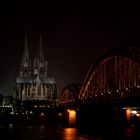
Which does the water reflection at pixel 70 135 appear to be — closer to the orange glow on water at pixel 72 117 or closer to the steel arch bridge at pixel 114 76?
the steel arch bridge at pixel 114 76

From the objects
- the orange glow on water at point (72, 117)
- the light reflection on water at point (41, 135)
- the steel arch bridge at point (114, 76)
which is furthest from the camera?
the orange glow on water at point (72, 117)

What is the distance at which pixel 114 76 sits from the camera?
74625 mm

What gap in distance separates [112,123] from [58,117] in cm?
4323

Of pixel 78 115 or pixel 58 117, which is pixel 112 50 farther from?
pixel 58 117

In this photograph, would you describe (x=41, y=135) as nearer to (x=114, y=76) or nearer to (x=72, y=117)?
(x=114, y=76)

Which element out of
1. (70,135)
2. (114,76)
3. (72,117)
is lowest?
(70,135)

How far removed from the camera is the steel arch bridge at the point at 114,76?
59.5 metres

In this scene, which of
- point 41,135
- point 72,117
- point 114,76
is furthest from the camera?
point 72,117

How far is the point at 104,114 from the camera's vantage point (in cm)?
8150

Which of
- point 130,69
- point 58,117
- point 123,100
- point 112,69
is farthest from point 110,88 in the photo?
point 58,117

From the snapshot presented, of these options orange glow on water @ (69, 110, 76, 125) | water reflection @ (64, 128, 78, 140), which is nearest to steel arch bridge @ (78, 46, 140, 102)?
orange glow on water @ (69, 110, 76, 125)

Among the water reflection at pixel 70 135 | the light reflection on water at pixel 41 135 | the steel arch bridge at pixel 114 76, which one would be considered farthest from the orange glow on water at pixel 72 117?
the water reflection at pixel 70 135

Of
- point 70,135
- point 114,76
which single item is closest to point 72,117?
point 114,76

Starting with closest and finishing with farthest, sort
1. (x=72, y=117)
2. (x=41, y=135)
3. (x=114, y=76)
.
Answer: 1. (x=41, y=135)
2. (x=114, y=76)
3. (x=72, y=117)
